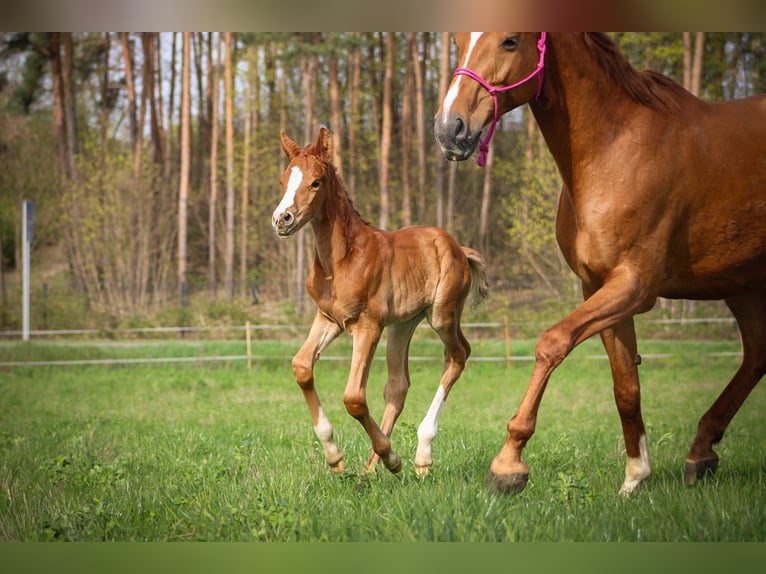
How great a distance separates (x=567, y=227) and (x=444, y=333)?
3.20 ft

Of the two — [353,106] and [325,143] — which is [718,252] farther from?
[353,106]

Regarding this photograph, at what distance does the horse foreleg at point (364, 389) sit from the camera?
3730 millimetres

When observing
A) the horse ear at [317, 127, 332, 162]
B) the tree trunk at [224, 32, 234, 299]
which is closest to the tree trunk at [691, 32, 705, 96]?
the tree trunk at [224, 32, 234, 299]

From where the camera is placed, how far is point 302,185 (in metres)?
3.70

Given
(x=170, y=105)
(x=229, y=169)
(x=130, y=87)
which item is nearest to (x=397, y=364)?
(x=229, y=169)

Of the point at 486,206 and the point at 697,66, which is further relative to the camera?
the point at 486,206

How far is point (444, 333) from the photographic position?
4375mm

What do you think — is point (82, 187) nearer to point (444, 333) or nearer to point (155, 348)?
point (155, 348)

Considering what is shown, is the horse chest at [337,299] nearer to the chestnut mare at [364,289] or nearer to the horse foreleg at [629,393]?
the chestnut mare at [364,289]

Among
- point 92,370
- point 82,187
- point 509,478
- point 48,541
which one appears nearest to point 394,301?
point 509,478

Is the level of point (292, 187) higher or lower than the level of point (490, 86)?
lower

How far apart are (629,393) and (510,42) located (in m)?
1.74

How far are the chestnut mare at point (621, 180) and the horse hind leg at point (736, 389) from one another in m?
0.57

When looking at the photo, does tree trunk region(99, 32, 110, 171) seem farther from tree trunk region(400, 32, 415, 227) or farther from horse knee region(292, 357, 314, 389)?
horse knee region(292, 357, 314, 389)
